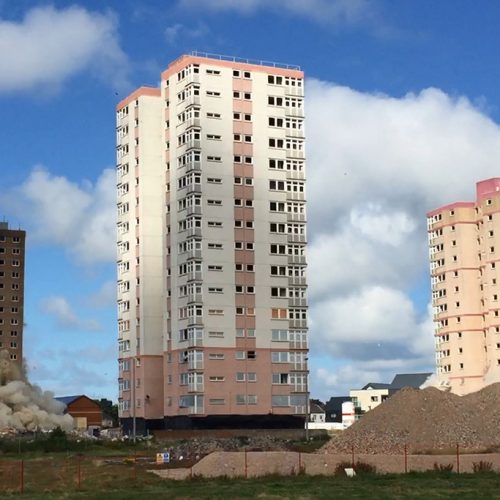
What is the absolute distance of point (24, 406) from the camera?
6471 inches

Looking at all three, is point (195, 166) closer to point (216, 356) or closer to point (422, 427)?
point (216, 356)

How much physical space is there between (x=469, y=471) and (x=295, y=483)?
13.7 m

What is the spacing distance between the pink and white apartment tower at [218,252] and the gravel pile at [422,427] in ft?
132

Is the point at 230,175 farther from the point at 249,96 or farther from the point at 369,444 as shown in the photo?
the point at 369,444

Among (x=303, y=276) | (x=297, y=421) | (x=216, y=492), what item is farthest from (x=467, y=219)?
(x=216, y=492)

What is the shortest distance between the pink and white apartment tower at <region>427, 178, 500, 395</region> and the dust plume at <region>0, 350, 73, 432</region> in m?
66.9

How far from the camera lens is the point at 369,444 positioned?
8144 centimetres

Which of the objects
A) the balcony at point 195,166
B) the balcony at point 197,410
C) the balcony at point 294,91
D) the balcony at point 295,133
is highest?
the balcony at point 294,91

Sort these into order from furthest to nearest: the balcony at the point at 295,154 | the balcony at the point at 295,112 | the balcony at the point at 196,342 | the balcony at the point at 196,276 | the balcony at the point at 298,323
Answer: the balcony at the point at 295,112
the balcony at the point at 295,154
the balcony at the point at 298,323
the balcony at the point at 196,276
the balcony at the point at 196,342

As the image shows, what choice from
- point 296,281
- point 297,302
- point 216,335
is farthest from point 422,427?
point 296,281

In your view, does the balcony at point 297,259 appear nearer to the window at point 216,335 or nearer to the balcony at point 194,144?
the window at point 216,335

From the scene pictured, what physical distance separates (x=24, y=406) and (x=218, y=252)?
5449 centimetres

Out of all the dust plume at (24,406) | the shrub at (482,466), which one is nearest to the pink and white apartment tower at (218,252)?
the dust plume at (24,406)

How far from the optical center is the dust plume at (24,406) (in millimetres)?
154500
